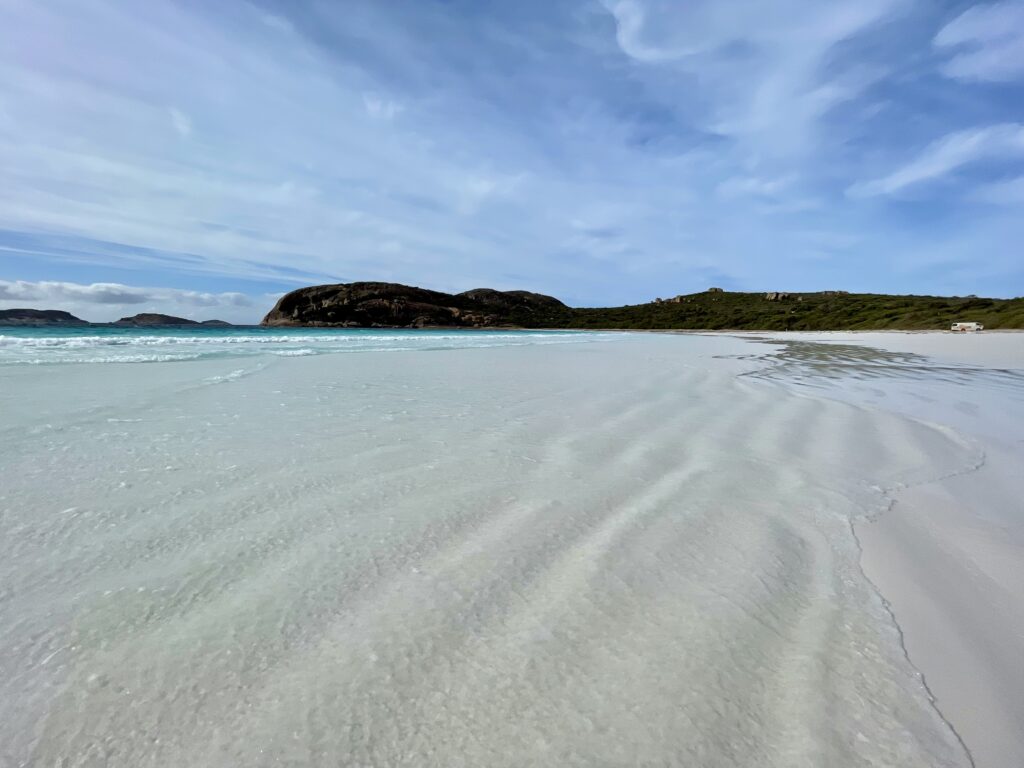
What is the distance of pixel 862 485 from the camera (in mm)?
3305

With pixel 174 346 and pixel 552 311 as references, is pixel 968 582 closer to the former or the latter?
pixel 174 346

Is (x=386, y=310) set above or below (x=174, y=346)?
above

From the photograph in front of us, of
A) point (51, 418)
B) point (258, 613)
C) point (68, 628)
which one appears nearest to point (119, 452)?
point (51, 418)

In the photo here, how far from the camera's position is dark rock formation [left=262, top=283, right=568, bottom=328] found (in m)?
101

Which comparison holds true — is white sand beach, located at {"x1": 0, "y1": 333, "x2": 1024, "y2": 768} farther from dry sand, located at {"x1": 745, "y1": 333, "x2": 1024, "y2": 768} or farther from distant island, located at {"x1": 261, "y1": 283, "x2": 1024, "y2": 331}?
distant island, located at {"x1": 261, "y1": 283, "x2": 1024, "y2": 331}

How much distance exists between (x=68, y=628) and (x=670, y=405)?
5.69 meters

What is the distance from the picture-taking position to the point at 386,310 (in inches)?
4006

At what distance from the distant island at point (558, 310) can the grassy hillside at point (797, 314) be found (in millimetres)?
143

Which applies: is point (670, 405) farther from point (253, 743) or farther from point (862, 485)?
point (253, 743)

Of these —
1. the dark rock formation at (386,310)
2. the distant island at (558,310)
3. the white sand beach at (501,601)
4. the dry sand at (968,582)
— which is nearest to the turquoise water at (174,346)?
the white sand beach at (501,601)

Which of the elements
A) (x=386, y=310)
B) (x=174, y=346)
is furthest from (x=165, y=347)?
(x=386, y=310)

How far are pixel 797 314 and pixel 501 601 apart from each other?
78.6 meters

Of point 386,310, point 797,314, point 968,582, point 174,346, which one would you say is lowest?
point 174,346

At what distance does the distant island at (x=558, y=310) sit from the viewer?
220ft
